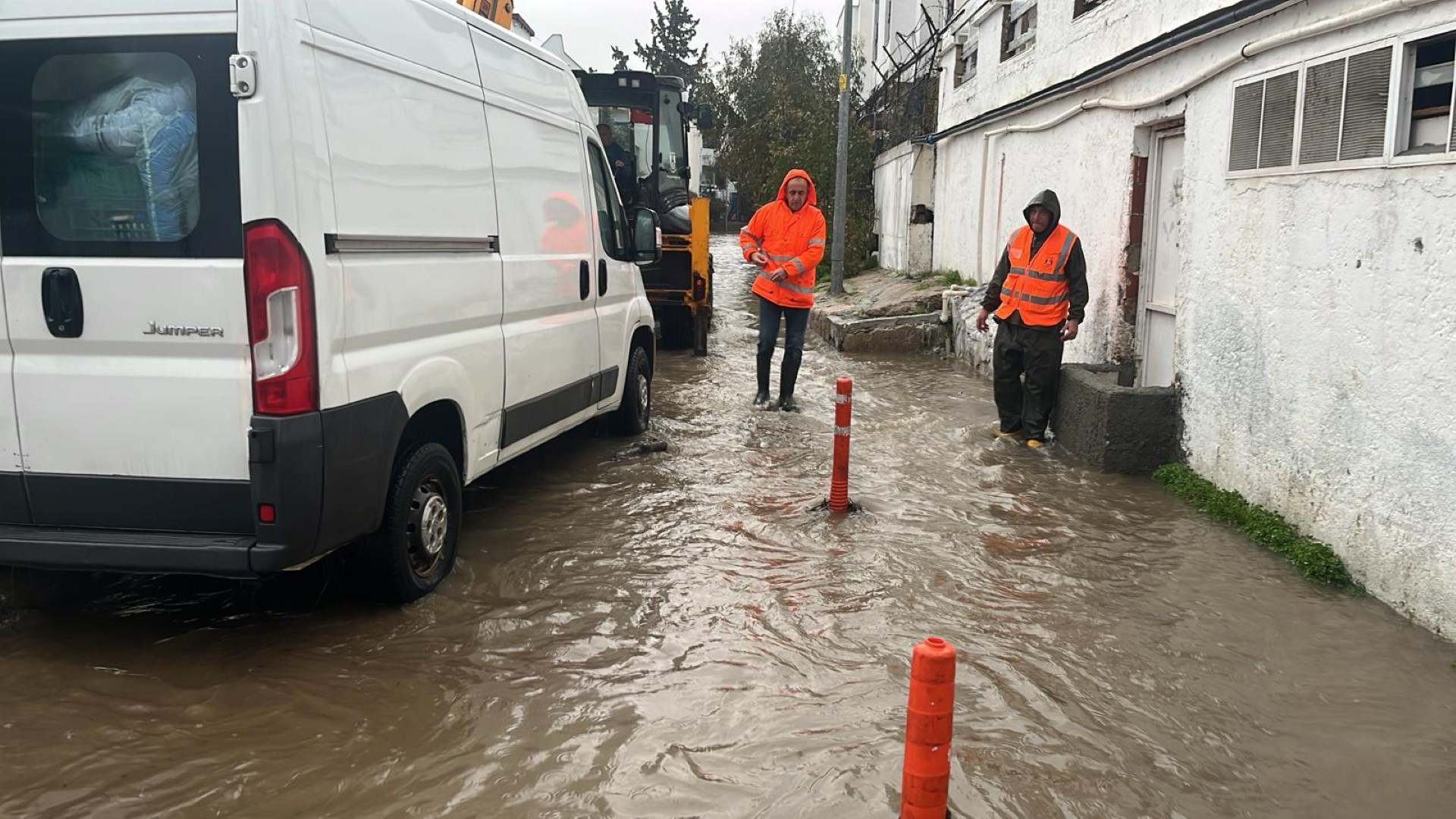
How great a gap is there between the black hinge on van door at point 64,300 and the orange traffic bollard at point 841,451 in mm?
3613

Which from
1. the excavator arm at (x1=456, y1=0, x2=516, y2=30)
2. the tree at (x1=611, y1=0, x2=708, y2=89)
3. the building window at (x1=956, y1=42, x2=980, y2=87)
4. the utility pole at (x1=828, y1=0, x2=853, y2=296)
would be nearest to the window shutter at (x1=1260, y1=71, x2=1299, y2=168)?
the excavator arm at (x1=456, y1=0, x2=516, y2=30)

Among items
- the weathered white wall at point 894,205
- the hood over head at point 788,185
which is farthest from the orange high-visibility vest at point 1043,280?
the weathered white wall at point 894,205

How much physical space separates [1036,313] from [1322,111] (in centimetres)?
261

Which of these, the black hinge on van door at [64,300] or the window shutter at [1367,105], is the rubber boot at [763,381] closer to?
the window shutter at [1367,105]

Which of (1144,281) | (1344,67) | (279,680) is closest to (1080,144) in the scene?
(1144,281)

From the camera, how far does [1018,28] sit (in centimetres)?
1270

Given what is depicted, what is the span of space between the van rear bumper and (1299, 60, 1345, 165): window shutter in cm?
489

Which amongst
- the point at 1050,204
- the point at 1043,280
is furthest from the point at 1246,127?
the point at 1043,280

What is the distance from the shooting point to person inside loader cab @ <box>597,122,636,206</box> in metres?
11.8

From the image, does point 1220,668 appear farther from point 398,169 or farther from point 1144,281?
point 1144,281

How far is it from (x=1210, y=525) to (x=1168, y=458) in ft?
3.55

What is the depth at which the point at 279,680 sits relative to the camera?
3.92 metres

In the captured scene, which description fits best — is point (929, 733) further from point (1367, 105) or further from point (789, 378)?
point (789, 378)

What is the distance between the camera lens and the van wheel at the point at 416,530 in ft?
14.3
